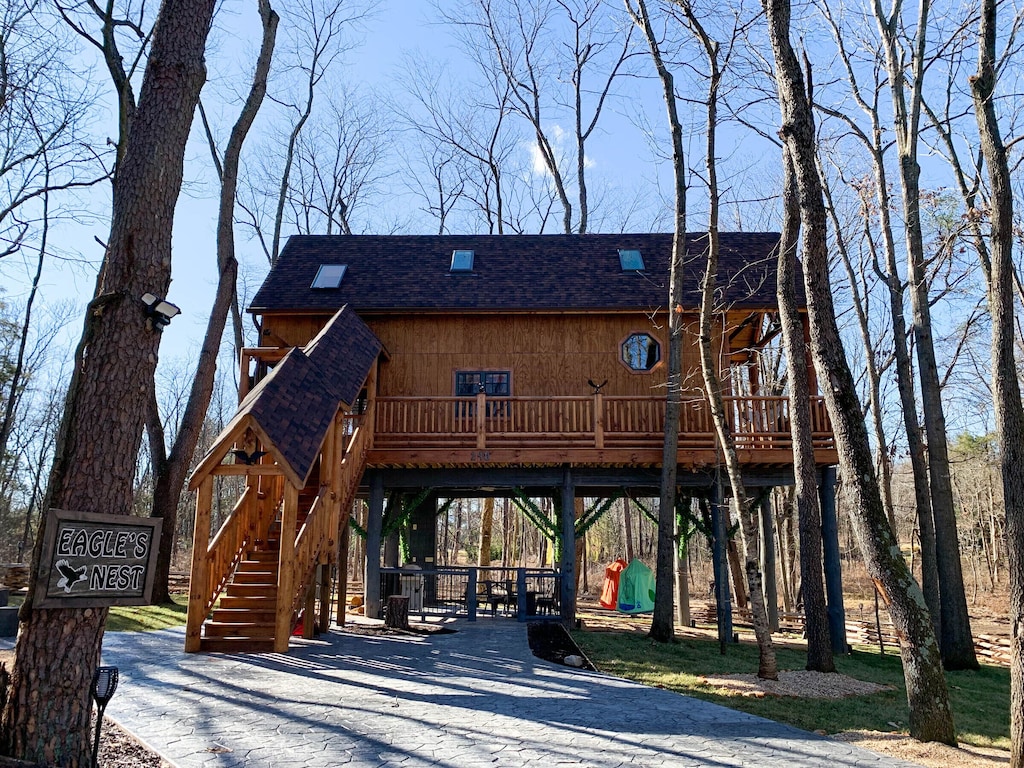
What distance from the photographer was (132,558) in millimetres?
4719

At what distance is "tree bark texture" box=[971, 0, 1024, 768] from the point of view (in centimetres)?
582

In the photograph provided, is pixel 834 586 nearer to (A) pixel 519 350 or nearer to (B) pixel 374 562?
(A) pixel 519 350

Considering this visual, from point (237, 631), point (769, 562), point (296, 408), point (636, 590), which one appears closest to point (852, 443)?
point (296, 408)

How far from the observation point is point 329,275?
1692 centimetres

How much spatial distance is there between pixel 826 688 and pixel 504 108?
23.7 metres

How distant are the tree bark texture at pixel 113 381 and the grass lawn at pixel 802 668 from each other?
6.17 metres

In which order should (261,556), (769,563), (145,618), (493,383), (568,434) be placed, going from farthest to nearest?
(769,563)
(493,383)
(568,434)
(145,618)
(261,556)

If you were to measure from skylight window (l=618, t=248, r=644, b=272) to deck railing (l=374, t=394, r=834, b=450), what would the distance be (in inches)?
154

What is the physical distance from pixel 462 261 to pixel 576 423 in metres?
5.51

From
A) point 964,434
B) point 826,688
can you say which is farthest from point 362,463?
point 964,434

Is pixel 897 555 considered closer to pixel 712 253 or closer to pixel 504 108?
pixel 712 253

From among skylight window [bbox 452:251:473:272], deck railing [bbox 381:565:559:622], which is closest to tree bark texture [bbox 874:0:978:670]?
deck railing [bbox 381:565:559:622]

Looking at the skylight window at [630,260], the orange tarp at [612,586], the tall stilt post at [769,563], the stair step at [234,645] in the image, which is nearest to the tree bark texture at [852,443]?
the stair step at [234,645]

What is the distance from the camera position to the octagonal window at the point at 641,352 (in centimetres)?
1592
